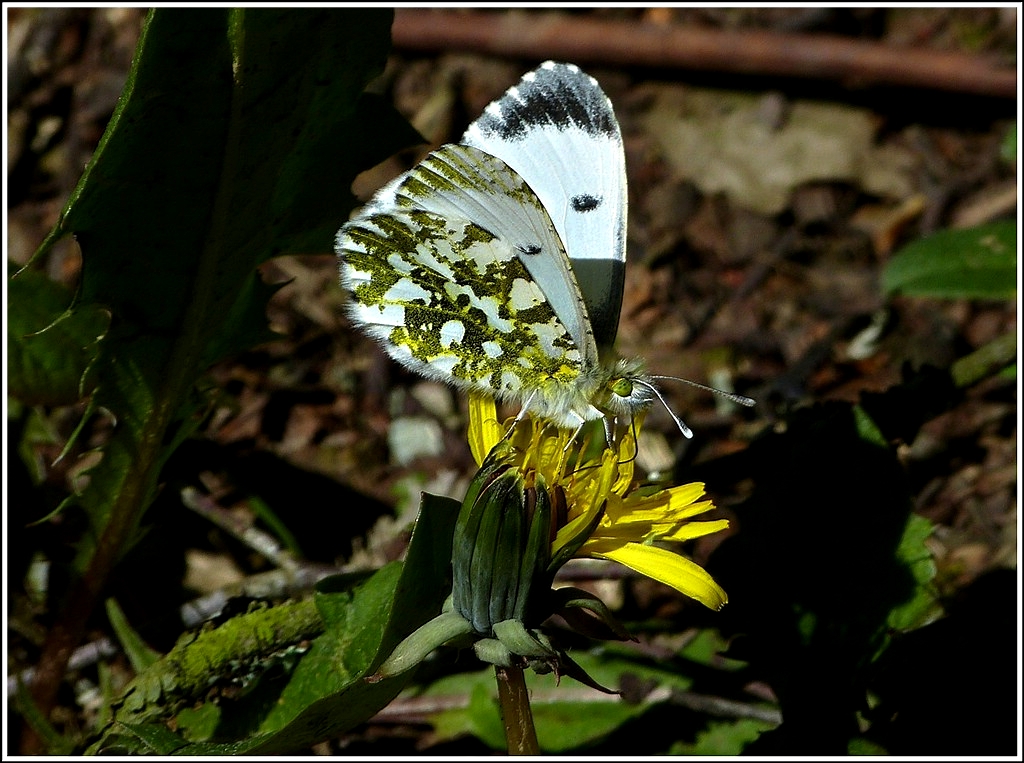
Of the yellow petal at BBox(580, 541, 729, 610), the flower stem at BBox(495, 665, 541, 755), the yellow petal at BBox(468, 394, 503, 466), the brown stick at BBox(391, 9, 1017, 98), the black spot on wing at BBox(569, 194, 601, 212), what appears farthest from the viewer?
the brown stick at BBox(391, 9, 1017, 98)

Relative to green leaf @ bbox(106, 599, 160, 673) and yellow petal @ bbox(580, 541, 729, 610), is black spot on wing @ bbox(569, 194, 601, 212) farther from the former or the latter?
green leaf @ bbox(106, 599, 160, 673)

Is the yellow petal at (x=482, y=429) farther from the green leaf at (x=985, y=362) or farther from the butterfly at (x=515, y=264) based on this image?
the green leaf at (x=985, y=362)

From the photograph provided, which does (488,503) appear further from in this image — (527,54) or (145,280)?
(527,54)

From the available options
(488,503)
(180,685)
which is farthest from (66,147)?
(488,503)

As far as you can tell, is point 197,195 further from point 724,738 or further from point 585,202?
point 724,738

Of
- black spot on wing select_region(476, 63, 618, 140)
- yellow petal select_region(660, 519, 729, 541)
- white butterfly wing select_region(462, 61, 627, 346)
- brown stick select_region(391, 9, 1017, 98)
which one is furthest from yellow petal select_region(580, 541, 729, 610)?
brown stick select_region(391, 9, 1017, 98)

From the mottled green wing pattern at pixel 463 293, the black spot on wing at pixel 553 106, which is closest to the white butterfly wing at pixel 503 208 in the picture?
the mottled green wing pattern at pixel 463 293

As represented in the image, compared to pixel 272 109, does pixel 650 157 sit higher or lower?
lower
